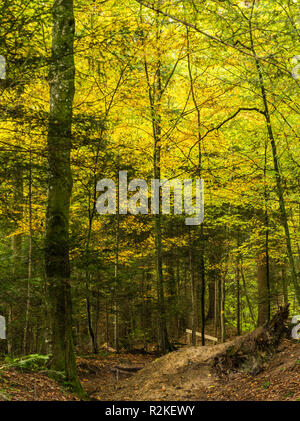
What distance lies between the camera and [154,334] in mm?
22547

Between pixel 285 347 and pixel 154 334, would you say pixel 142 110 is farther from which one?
pixel 154 334

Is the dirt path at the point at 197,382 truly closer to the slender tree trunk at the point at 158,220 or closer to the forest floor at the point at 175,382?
the forest floor at the point at 175,382

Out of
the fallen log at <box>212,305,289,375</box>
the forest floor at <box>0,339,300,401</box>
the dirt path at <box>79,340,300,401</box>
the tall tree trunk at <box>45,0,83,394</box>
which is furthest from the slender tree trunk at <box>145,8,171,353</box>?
the tall tree trunk at <box>45,0,83,394</box>

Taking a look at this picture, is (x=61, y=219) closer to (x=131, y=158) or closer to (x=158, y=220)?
(x=158, y=220)

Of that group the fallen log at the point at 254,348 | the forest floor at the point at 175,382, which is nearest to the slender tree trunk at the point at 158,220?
the forest floor at the point at 175,382

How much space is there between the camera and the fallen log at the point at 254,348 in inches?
301

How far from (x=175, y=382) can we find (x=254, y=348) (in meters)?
1.88

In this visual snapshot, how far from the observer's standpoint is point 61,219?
272 inches

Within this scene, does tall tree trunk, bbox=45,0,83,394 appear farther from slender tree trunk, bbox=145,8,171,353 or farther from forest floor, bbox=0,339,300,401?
slender tree trunk, bbox=145,8,171,353

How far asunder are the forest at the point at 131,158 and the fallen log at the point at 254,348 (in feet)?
0.42

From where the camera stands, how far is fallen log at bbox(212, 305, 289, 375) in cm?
764

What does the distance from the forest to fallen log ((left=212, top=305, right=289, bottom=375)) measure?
129 millimetres

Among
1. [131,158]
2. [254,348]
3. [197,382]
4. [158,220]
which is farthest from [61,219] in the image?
[131,158]

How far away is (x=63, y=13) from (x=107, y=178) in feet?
19.3
